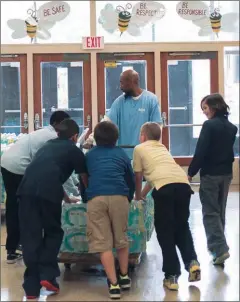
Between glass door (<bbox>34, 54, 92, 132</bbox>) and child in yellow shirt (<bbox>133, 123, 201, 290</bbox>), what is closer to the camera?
child in yellow shirt (<bbox>133, 123, 201, 290</bbox>)

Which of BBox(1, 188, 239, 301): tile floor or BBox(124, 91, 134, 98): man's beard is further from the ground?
BBox(124, 91, 134, 98): man's beard

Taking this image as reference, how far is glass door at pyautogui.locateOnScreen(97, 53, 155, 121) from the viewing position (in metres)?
8.33

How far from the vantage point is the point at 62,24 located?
8.33 m

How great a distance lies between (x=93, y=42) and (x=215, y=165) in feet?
15.9

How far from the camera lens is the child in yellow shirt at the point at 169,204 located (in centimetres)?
337

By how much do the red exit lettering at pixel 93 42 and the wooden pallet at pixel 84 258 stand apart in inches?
201

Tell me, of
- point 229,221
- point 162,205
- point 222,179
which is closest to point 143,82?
point 229,221

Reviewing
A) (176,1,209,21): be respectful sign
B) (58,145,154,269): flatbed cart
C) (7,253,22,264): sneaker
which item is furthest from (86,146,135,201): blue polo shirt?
(176,1,209,21): be respectful sign

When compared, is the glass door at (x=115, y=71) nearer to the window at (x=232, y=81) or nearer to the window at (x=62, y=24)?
the window at (x=62, y=24)

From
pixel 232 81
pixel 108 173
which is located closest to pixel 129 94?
pixel 108 173

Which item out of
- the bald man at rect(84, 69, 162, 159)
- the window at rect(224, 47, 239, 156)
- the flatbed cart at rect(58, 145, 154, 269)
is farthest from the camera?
the window at rect(224, 47, 239, 156)

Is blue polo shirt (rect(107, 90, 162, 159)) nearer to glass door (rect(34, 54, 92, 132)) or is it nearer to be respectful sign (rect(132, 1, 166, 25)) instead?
glass door (rect(34, 54, 92, 132))

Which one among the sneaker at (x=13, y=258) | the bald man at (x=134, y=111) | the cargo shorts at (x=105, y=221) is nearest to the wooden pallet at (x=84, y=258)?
the cargo shorts at (x=105, y=221)

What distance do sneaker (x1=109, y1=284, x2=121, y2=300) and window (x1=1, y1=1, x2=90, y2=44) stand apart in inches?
224
